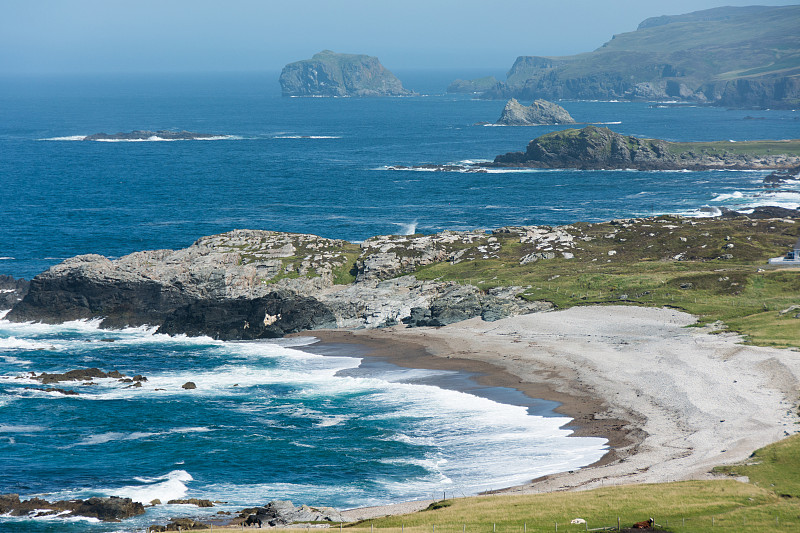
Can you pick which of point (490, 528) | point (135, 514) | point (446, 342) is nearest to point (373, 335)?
point (446, 342)

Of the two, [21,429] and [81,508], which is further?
[21,429]

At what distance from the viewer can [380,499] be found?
161 ft

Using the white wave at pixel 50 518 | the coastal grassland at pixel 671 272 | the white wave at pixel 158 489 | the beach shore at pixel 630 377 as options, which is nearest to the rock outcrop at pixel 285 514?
the beach shore at pixel 630 377

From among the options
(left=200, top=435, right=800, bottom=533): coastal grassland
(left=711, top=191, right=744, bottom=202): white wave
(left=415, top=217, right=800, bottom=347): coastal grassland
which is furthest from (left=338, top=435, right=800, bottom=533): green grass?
(left=711, top=191, right=744, bottom=202): white wave

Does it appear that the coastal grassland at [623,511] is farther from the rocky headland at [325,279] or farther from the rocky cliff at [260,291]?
the rocky cliff at [260,291]

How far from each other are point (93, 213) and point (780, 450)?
5199 inches

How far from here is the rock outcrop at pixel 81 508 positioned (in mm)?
46812

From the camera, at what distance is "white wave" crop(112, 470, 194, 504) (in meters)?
49.6

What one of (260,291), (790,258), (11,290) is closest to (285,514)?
(260,291)

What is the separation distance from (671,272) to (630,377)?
92.1 ft

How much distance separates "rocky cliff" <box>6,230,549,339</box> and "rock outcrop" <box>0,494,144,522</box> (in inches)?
1593

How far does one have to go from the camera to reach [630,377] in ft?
218

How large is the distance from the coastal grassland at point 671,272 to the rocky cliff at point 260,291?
3814 millimetres

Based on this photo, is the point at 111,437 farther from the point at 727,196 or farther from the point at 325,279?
the point at 727,196
